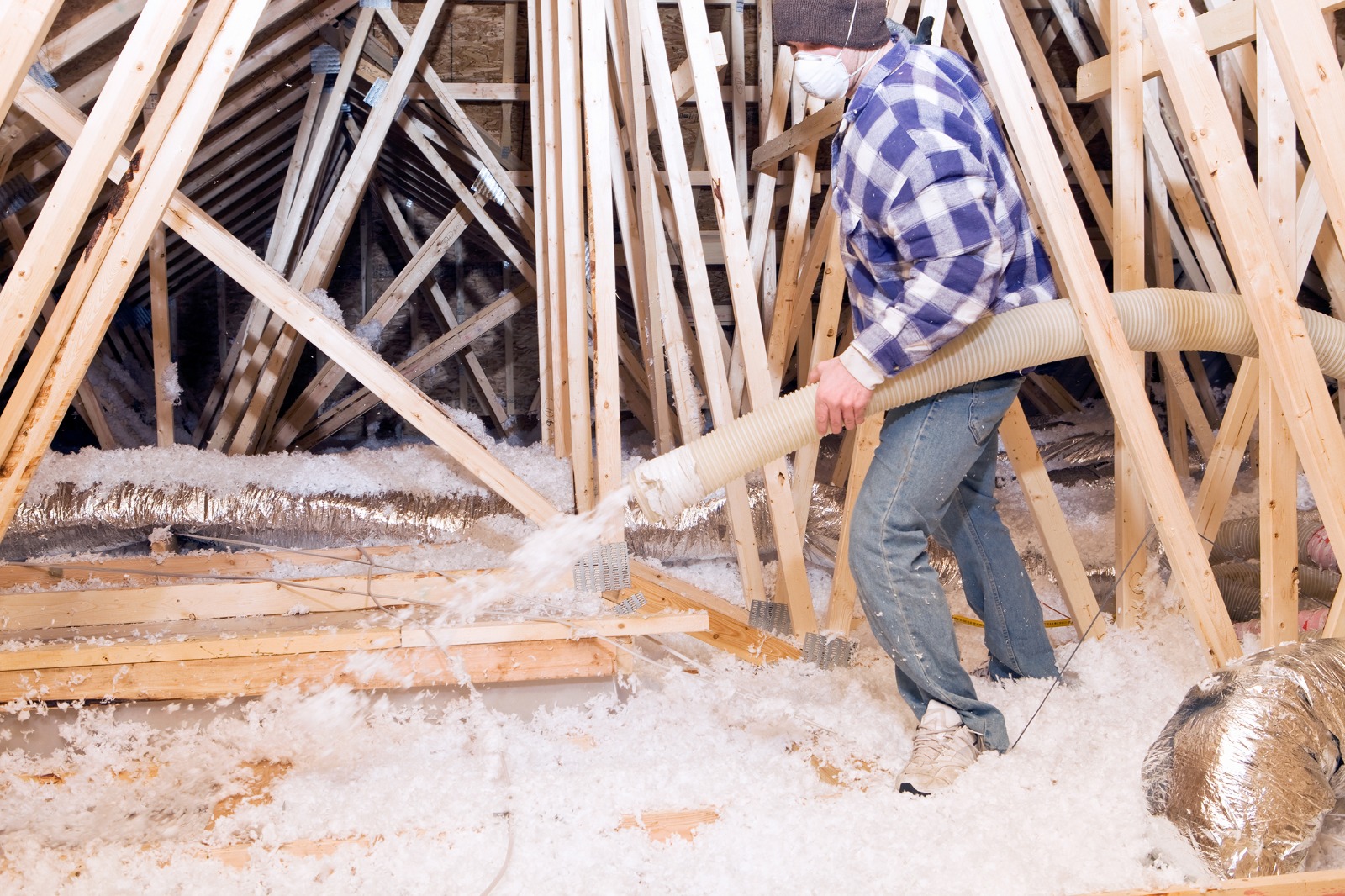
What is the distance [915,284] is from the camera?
4.78ft

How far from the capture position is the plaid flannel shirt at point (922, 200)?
4.70 feet

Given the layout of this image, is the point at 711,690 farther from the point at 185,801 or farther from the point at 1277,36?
the point at 1277,36

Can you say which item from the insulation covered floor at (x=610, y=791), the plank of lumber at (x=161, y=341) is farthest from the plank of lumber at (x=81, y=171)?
the plank of lumber at (x=161, y=341)

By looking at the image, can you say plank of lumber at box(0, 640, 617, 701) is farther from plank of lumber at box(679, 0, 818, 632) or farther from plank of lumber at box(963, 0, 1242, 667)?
plank of lumber at box(963, 0, 1242, 667)

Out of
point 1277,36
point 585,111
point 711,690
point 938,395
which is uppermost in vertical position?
point 585,111

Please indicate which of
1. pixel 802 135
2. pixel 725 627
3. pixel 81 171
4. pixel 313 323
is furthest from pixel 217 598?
pixel 802 135

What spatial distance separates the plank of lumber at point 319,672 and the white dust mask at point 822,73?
3.84 feet

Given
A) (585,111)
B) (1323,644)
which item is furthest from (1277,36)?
(585,111)

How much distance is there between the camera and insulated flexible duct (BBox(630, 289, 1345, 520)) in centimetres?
156

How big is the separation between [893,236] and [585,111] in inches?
39.2

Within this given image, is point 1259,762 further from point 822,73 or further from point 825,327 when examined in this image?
point 825,327

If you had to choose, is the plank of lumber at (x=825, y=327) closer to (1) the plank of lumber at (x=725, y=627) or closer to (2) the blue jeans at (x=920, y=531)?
(1) the plank of lumber at (x=725, y=627)

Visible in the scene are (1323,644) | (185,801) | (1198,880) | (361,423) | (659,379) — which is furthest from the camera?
(361,423)

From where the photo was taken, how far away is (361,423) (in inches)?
253
